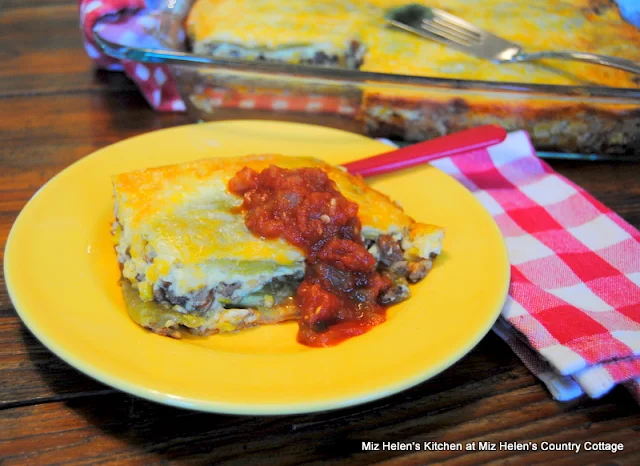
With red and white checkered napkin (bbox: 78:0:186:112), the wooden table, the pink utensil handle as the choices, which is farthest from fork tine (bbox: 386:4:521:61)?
the wooden table

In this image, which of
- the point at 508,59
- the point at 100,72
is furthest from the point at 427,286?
the point at 100,72

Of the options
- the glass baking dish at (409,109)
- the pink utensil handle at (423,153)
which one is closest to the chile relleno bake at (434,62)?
the glass baking dish at (409,109)

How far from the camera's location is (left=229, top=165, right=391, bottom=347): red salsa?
1.52 m

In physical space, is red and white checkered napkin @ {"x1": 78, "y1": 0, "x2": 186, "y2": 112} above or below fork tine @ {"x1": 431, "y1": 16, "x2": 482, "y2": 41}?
below

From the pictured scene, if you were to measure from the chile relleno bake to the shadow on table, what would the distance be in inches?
50.9

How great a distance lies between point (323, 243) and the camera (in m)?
1.58

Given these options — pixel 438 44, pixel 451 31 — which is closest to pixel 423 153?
pixel 438 44

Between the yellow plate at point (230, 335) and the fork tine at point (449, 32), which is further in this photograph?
the fork tine at point (449, 32)

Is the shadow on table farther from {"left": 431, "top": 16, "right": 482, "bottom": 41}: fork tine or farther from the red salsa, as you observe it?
{"left": 431, "top": 16, "right": 482, "bottom": 41}: fork tine

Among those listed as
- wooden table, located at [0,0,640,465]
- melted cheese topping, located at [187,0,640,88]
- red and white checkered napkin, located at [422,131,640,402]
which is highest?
melted cheese topping, located at [187,0,640,88]

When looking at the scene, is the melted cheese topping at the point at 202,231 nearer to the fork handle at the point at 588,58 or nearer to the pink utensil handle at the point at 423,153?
the pink utensil handle at the point at 423,153

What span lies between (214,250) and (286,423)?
45 centimetres

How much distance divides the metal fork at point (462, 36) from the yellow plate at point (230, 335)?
1020mm

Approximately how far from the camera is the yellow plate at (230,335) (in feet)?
3.86
